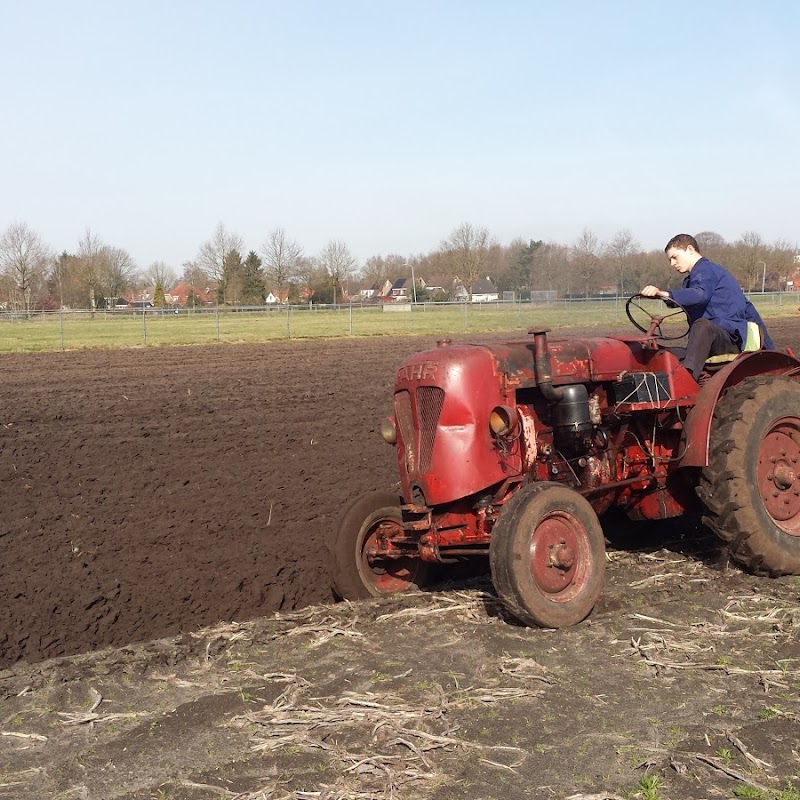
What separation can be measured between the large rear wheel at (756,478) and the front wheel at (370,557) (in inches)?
72.5

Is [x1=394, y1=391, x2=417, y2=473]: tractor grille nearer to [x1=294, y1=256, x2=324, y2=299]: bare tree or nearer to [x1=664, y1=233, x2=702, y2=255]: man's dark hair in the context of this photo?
[x1=664, y1=233, x2=702, y2=255]: man's dark hair

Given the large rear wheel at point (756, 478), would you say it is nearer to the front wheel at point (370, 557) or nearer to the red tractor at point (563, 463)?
the red tractor at point (563, 463)

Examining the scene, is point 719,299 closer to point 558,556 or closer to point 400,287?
point 558,556

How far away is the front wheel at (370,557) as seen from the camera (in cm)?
598

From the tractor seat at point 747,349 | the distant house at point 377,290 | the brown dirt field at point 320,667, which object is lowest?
the brown dirt field at point 320,667

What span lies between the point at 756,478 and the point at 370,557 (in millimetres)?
2377

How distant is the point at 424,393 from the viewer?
223 inches

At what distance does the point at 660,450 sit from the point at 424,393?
1722mm

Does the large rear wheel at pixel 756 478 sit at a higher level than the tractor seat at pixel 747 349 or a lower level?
lower

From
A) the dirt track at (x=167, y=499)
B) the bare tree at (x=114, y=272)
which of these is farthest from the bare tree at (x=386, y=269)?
the dirt track at (x=167, y=499)

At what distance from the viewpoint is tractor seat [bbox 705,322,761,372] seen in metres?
6.50

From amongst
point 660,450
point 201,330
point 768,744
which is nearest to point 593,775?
point 768,744

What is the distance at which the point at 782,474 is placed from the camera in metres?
6.16

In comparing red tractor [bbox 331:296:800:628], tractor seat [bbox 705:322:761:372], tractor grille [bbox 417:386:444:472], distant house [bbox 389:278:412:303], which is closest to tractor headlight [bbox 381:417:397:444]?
red tractor [bbox 331:296:800:628]
